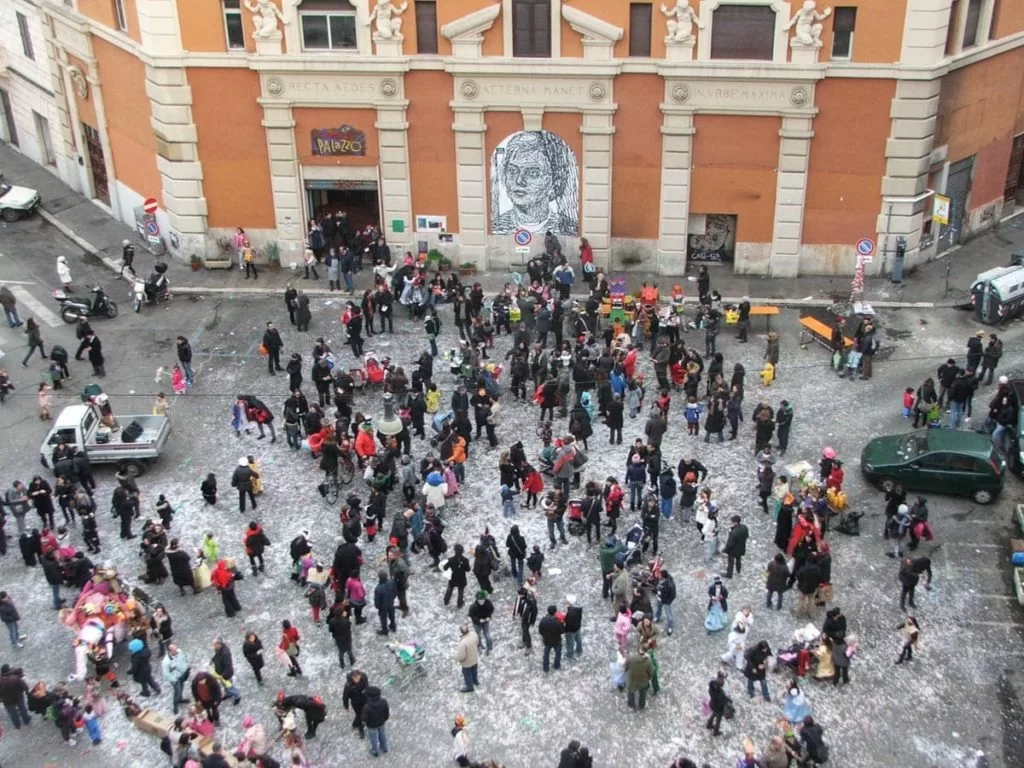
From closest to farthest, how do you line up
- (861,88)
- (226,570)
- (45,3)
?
(226,570) < (861,88) < (45,3)

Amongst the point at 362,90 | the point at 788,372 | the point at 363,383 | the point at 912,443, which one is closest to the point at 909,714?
the point at 912,443

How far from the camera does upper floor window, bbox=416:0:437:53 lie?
3528 cm

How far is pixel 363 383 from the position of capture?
102 feet

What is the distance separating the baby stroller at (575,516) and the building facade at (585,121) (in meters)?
13.3

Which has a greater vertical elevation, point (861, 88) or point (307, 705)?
point (861, 88)

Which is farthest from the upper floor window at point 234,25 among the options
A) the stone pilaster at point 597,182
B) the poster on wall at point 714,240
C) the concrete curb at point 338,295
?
the poster on wall at point 714,240

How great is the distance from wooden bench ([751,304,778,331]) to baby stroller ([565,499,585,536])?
447 inches

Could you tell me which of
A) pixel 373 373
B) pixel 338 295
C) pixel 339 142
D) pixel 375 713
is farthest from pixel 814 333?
pixel 375 713

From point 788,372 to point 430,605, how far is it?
13.2m

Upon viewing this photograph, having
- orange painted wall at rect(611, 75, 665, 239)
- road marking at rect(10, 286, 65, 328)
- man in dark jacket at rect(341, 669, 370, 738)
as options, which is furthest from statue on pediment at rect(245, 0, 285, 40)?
man in dark jacket at rect(341, 669, 370, 738)

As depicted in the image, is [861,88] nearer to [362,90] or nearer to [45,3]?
[362,90]

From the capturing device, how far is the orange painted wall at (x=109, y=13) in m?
36.7

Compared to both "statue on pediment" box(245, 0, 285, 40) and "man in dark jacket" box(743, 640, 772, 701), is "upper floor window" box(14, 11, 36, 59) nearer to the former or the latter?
"statue on pediment" box(245, 0, 285, 40)

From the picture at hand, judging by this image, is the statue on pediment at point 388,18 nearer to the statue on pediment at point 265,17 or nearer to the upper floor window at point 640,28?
the statue on pediment at point 265,17
